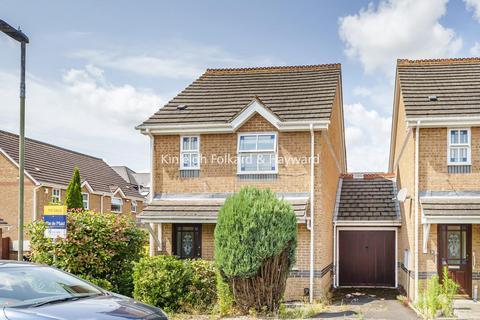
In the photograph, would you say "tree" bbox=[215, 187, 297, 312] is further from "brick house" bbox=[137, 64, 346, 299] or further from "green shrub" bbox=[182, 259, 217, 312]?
"brick house" bbox=[137, 64, 346, 299]

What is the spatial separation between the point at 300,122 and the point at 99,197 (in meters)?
25.1

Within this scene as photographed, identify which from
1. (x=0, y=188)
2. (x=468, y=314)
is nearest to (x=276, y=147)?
(x=468, y=314)

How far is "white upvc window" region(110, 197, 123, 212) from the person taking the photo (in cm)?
4113

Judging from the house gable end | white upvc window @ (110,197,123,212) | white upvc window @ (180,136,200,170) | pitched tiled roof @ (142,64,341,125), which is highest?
pitched tiled roof @ (142,64,341,125)

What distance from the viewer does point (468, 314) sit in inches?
528

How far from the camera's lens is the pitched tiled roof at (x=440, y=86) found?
Result: 16.5 m

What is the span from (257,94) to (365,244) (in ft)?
22.6

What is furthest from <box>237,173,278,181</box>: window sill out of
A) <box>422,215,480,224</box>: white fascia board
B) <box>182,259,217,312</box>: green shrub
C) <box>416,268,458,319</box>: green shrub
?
<box>416,268,458,319</box>: green shrub

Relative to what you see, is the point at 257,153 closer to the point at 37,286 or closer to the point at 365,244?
the point at 365,244

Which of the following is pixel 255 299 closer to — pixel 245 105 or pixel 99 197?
pixel 245 105

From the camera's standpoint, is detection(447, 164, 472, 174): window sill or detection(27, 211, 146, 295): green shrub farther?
detection(447, 164, 472, 174): window sill

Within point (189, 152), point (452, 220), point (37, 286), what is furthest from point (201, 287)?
point (452, 220)

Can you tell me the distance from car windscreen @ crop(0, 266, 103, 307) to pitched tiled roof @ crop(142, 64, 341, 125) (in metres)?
10.1

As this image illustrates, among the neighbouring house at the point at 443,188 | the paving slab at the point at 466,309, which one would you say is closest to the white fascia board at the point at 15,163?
the neighbouring house at the point at 443,188
